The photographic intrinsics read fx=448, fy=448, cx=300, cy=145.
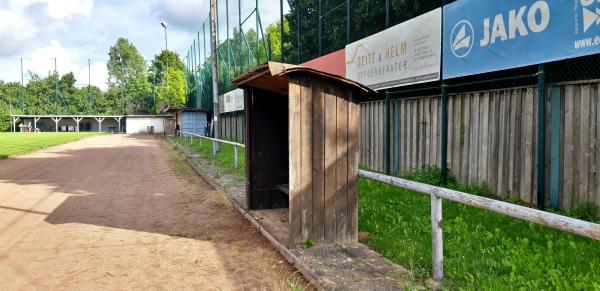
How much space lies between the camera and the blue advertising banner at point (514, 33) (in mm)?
4965

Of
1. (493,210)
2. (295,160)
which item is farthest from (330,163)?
(493,210)

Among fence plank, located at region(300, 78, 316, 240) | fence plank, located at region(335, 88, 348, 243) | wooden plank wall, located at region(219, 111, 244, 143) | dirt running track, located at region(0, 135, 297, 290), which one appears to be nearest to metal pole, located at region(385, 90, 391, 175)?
dirt running track, located at region(0, 135, 297, 290)

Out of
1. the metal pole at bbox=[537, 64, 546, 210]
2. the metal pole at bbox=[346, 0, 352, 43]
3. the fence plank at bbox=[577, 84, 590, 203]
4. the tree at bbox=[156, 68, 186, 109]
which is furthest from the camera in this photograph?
the tree at bbox=[156, 68, 186, 109]

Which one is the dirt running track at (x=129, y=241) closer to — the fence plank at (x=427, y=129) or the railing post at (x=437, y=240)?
the railing post at (x=437, y=240)

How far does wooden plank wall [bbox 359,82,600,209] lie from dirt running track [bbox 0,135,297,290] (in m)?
3.59

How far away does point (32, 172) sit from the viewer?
12414 mm

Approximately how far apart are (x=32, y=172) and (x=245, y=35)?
12.6m

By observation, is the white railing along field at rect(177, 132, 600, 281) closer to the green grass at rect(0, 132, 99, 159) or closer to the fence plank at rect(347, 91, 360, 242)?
the fence plank at rect(347, 91, 360, 242)

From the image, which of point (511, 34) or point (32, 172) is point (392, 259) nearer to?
point (511, 34)

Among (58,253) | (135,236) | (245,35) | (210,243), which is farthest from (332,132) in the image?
(245,35)

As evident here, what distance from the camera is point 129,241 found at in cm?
533

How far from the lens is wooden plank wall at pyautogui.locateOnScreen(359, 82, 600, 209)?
5.20 m

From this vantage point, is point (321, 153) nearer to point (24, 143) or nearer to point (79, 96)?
point (24, 143)

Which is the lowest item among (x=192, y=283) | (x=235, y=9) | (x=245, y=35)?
(x=192, y=283)
